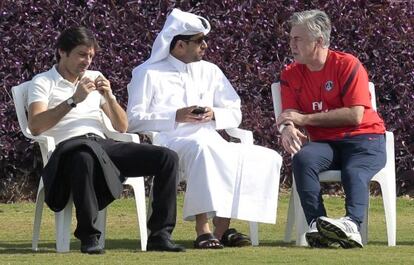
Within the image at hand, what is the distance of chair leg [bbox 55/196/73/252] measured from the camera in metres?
8.88

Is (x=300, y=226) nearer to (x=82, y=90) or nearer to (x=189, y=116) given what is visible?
(x=189, y=116)

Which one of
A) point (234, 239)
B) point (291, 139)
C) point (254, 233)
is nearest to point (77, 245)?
point (234, 239)

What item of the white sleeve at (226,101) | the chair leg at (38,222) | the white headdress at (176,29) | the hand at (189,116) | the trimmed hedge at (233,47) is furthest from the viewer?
the trimmed hedge at (233,47)

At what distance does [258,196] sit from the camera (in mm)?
9430

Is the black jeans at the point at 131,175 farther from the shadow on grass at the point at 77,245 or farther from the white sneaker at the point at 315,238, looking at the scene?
the white sneaker at the point at 315,238

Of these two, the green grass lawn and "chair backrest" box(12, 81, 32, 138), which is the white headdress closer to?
"chair backrest" box(12, 81, 32, 138)

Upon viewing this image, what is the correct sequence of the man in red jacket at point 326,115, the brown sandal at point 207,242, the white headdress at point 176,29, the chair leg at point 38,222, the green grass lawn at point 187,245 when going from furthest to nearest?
the white headdress at point 176,29, the man in red jacket at point 326,115, the chair leg at point 38,222, the brown sandal at point 207,242, the green grass lawn at point 187,245

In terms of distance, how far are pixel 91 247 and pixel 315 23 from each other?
6.89ft

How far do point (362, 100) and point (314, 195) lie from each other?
0.74m

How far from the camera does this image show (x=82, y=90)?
29.6 ft

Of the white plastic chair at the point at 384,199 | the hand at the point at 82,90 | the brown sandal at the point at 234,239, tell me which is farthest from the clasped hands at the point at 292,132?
the hand at the point at 82,90

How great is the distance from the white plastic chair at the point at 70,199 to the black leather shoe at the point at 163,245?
0.13m

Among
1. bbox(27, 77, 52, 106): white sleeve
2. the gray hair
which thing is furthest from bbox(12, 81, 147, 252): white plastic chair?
the gray hair

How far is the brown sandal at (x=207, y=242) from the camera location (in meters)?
9.06
